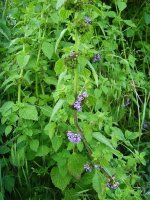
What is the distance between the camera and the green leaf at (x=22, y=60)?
6.10ft

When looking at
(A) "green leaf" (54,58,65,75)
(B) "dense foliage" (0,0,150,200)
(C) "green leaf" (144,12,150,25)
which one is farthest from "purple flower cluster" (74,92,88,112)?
(C) "green leaf" (144,12,150,25)

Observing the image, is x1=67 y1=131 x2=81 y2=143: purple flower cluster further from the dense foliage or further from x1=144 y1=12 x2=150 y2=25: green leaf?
x1=144 y1=12 x2=150 y2=25: green leaf

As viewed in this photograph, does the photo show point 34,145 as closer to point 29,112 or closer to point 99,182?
point 29,112

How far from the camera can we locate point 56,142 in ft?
5.90

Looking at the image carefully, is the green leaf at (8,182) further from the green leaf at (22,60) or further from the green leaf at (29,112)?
the green leaf at (22,60)

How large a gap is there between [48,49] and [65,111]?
37cm

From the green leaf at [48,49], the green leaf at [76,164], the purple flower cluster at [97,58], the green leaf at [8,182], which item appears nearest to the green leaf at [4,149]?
the green leaf at [8,182]

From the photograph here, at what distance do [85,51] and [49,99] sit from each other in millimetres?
479

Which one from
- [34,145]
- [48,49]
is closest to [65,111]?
[34,145]

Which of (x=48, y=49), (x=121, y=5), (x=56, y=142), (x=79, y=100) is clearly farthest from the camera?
(x=121, y=5)

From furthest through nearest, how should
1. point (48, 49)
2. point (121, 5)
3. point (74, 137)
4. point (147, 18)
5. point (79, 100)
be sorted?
point (147, 18) → point (121, 5) → point (48, 49) → point (74, 137) → point (79, 100)

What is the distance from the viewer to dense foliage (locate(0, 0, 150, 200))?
157cm

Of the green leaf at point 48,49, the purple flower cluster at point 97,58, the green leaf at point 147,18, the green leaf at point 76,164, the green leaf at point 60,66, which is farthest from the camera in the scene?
the green leaf at point 147,18

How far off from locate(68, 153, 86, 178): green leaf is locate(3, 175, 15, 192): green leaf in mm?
332
